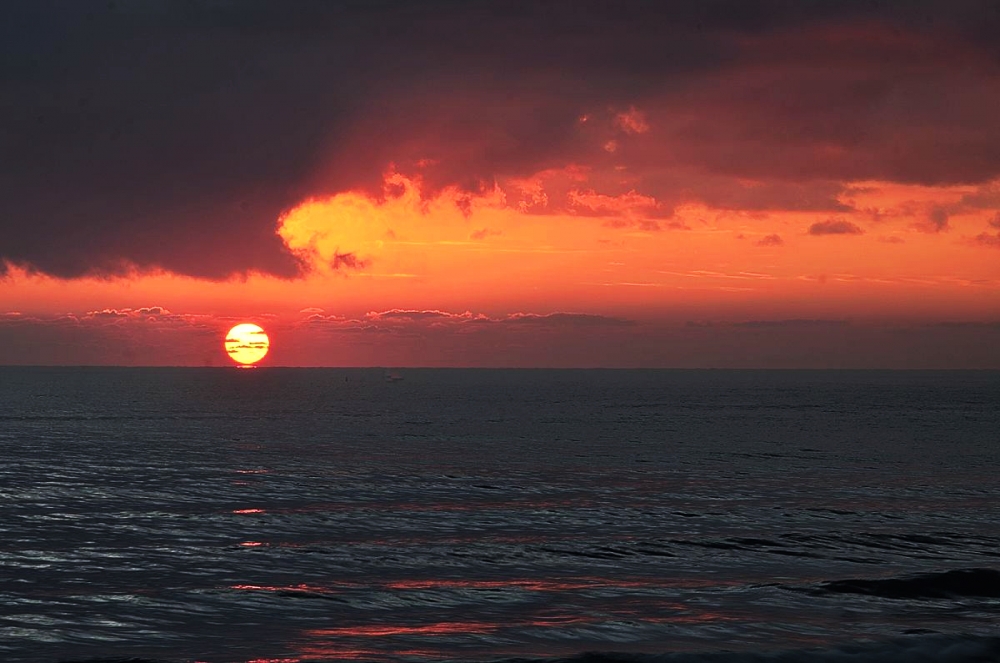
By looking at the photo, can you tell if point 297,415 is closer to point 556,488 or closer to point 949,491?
point 556,488

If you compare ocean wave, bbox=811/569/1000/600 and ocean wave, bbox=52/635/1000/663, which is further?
ocean wave, bbox=811/569/1000/600

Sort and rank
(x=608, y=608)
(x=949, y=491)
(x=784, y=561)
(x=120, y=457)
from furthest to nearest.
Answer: (x=120, y=457) < (x=949, y=491) < (x=784, y=561) < (x=608, y=608)

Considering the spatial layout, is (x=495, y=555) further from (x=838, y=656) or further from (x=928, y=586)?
(x=838, y=656)

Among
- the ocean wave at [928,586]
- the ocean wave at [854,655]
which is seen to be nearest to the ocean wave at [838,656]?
the ocean wave at [854,655]

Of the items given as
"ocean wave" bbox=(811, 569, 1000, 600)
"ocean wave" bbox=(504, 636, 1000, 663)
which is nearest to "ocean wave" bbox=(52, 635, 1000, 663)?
"ocean wave" bbox=(504, 636, 1000, 663)

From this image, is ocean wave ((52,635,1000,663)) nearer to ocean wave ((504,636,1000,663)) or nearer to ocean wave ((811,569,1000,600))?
ocean wave ((504,636,1000,663))

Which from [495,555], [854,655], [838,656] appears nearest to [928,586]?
[854,655]

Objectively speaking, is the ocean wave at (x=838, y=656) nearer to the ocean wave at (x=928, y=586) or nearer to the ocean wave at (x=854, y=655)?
the ocean wave at (x=854, y=655)

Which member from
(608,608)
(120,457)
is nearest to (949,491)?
(608,608)

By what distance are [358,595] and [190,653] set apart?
7310mm

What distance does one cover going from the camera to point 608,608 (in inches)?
1128

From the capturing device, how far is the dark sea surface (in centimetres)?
2523

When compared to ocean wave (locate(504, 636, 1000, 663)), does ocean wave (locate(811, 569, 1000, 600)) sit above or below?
below

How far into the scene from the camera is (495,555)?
3703cm
